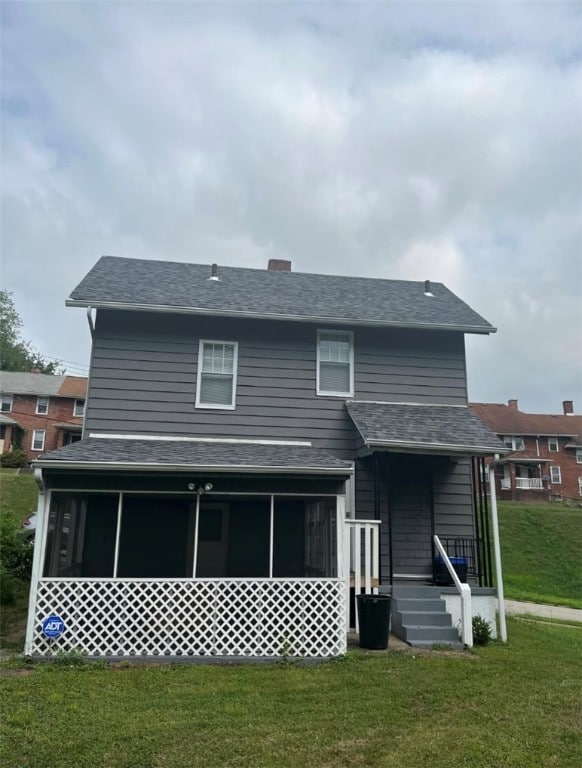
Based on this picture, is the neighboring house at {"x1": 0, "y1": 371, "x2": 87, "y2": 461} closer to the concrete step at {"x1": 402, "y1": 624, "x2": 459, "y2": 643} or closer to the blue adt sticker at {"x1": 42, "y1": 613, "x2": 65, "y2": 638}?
the blue adt sticker at {"x1": 42, "y1": 613, "x2": 65, "y2": 638}

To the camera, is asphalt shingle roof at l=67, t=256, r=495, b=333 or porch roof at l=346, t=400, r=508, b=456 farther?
asphalt shingle roof at l=67, t=256, r=495, b=333

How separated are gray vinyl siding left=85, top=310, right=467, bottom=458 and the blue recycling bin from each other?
8.97 ft

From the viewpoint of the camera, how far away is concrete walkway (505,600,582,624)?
13.4 metres

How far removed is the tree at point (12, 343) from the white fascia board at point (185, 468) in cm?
4027

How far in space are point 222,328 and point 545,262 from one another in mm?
10711

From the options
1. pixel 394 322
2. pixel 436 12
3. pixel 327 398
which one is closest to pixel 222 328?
pixel 327 398

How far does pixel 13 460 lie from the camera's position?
101ft

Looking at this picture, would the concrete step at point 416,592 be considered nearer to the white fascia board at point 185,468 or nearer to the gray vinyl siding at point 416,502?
the gray vinyl siding at point 416,502

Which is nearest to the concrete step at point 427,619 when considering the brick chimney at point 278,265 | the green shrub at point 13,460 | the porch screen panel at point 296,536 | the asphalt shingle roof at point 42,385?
the porch screen panel at point 296,536

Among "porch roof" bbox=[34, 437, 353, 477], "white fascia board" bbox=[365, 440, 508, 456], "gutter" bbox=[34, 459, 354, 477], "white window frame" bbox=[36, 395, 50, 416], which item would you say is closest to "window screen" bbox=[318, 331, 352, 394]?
"porch roof" bbox=[34, 437, 353, 477]

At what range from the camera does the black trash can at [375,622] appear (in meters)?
7.84

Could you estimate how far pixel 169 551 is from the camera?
35.5 ft

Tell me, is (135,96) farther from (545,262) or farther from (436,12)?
(545,262)

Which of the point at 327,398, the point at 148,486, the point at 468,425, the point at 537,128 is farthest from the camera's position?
the point at 537,128
